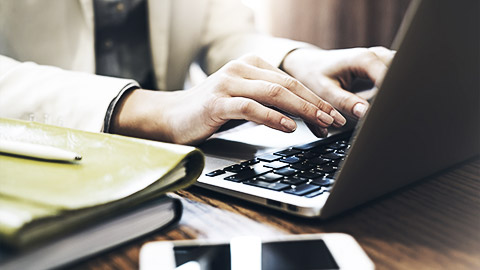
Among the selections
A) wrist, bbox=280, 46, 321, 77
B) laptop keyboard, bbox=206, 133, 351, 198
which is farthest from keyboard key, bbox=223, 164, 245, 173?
wrist, bbox=280, 46, 321, 77

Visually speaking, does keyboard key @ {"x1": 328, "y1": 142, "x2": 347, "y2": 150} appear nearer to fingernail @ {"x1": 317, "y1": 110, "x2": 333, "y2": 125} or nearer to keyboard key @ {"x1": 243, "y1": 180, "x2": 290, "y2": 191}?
fingernail @ {"x1": 317, "y1": 110, "x2": 333, "y2": 125}

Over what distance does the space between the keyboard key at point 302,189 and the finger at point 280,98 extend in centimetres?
15

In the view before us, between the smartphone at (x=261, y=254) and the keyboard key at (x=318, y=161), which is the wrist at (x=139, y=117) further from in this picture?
the smartphone at (x=261, y=254)

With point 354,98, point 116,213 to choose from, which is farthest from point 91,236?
point 354,98

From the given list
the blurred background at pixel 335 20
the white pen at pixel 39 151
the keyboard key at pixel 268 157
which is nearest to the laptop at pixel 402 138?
the keyboard key at pixel 268 157

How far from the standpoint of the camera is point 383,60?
63 centimetres

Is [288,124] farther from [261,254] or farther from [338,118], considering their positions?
[261,254]

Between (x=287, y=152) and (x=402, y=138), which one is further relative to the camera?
(x=287, y=152)

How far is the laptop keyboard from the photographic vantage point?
0.36 metres

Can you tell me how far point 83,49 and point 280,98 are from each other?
63 centimetres

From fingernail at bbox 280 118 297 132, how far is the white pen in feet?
0.71

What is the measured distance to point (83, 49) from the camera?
1001mm

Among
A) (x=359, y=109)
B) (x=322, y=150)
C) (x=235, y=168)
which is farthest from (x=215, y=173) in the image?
(x=359, y=109)

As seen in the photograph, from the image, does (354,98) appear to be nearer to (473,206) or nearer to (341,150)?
(341,150)
